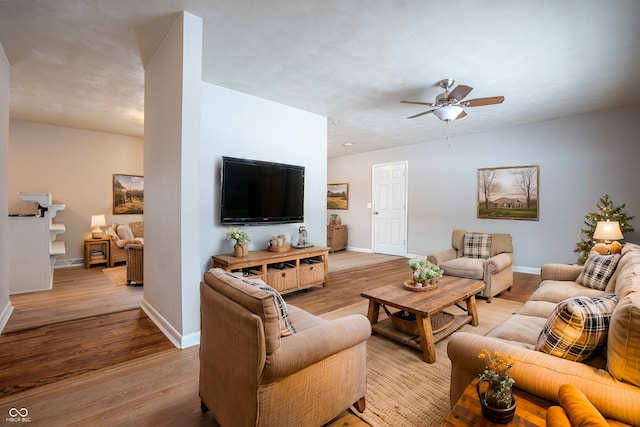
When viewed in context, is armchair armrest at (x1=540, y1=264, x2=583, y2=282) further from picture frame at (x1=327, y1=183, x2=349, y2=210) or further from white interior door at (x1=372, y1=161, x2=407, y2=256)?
picture frame at (x1=327, y1=183, x2=349, y2=210)

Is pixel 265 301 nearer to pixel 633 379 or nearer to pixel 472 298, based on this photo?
pixel 633 379

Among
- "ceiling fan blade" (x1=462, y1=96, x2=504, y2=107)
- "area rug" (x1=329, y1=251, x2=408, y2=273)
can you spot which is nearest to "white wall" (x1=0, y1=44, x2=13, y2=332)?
"area rug" (x1=329, y1=251, x2=408, y2=273)

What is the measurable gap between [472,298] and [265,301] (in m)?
2.56

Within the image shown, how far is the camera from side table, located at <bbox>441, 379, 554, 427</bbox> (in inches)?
42.5

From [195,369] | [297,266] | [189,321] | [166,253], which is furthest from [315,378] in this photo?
[297,266]

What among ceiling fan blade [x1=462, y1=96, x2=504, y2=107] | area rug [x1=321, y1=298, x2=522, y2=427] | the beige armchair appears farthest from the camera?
the beige armchair

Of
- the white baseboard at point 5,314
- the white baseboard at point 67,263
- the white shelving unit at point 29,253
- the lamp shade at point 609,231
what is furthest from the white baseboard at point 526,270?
the white baseboard at point 67,263

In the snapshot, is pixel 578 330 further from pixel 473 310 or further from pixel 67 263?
pixel 67 263

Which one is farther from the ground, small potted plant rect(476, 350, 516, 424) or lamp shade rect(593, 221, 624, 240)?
lamp shade rect(593, 221, 624, 240)

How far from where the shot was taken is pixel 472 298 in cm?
307

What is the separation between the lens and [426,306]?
8.12 feet

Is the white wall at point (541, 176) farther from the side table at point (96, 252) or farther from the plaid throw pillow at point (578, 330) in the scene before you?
the side table at point (96, 252)

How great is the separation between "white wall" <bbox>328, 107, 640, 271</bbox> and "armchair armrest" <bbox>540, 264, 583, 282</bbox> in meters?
2.16

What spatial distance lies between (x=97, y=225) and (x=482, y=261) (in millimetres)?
6876
